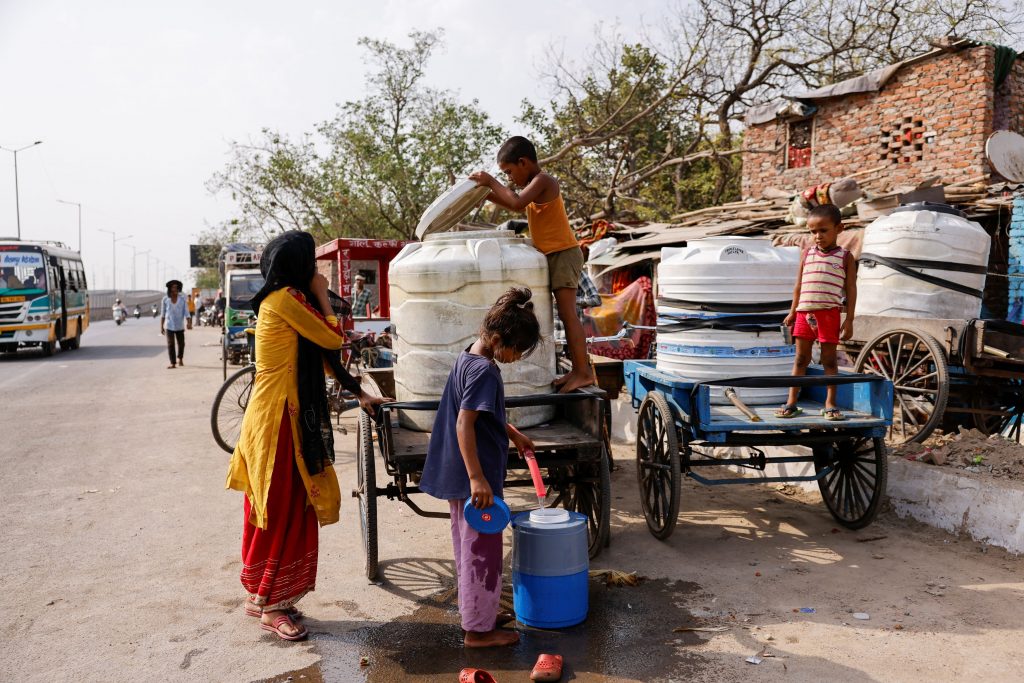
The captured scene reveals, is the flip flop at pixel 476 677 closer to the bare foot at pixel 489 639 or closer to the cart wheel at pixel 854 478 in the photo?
the bare foot at pixel 489 639

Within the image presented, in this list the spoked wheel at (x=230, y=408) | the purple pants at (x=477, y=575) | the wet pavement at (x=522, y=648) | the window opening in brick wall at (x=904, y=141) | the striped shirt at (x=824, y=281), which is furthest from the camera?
the window opening in brick wall at (x=904, y=141)

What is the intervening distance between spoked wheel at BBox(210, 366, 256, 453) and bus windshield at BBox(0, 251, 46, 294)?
44.3 feet

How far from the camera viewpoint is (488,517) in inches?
132

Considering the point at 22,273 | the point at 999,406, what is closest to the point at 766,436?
the point at 999,406

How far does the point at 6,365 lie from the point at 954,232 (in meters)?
17.9

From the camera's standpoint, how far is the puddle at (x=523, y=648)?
129 inches

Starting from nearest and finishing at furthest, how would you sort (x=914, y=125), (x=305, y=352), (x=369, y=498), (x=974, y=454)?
(x=305, y=352), (x=369, y=498), (x=974, y=454), (x=914, y=125)

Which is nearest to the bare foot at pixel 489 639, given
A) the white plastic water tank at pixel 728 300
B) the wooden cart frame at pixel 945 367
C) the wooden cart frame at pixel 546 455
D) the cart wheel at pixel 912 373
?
the wooden cart frame at pixel 546 455

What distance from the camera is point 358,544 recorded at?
5059 millimetres

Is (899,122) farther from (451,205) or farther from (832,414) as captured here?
(451,205)

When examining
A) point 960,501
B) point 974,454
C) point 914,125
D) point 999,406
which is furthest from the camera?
point 914,125

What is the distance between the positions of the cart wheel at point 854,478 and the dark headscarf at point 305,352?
10.1 feet

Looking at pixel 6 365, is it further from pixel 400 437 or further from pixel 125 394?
pixel 400 437

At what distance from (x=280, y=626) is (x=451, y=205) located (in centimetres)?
257
